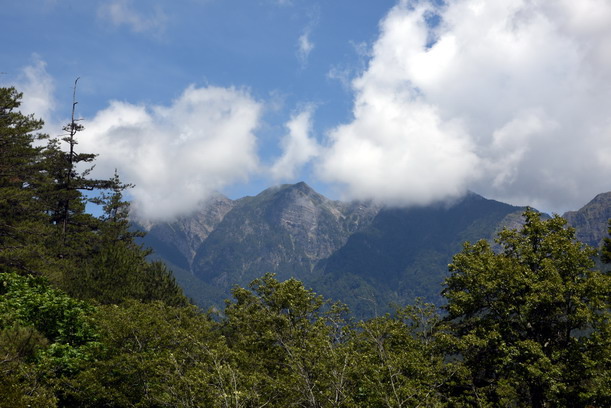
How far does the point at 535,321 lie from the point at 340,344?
1158 cm

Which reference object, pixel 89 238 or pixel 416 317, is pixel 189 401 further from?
pixel 89 238

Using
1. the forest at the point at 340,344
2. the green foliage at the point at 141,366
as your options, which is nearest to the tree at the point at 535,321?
the forest at the point at 340,344

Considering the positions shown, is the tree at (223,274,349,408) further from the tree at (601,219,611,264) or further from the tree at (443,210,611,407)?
the tree at (601,219,611,264)

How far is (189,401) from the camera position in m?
13.8

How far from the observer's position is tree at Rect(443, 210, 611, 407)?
65.0ft

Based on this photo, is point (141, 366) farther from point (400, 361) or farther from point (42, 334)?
point (400, 361)

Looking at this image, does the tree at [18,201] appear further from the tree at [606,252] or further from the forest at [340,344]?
the tree at [606,252]

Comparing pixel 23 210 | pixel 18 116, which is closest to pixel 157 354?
pixel 23 210

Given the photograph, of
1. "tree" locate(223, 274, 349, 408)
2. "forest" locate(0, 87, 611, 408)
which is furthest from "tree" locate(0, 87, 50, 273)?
"tree" locate(223, 274, 349, 408)

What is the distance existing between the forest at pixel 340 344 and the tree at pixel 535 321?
0.08 m

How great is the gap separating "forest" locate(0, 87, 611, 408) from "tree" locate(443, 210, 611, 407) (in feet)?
0.26

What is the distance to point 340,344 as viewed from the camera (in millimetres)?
18109

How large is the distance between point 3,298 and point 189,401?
541 inches

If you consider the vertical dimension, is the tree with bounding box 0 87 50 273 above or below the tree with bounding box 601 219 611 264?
above
